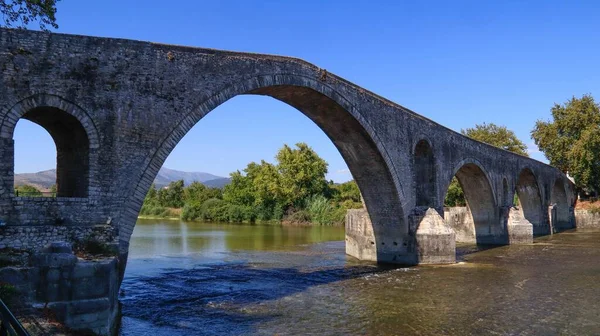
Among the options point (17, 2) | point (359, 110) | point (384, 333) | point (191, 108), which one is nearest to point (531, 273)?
point (359, 110)

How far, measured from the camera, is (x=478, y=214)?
3288cm

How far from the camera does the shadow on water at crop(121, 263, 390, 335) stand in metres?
12.0

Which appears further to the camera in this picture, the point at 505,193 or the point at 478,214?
the point at 505,193

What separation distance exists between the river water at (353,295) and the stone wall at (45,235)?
2187 mm

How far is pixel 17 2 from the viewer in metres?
→ 10.8

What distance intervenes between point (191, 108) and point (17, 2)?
465cm

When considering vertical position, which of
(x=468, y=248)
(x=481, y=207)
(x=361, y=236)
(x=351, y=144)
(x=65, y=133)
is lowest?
(x=468, y=248)

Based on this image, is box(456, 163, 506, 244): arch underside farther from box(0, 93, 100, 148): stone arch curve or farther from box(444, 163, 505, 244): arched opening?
box(0, 93, 100, 148): stone arch curve

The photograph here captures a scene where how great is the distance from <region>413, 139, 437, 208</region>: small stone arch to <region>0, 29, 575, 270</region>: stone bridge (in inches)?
68.8

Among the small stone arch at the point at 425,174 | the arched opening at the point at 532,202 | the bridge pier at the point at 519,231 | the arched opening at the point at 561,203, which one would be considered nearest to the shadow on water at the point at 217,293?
the small stone arch at the point at 425,174

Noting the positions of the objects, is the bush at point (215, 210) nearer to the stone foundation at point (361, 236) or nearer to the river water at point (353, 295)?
the river water at point (353, 295)

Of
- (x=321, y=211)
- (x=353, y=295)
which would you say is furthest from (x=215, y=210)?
(x=353, y=295)

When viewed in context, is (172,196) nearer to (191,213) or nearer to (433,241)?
(191,213)

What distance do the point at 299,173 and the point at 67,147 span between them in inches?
1770
